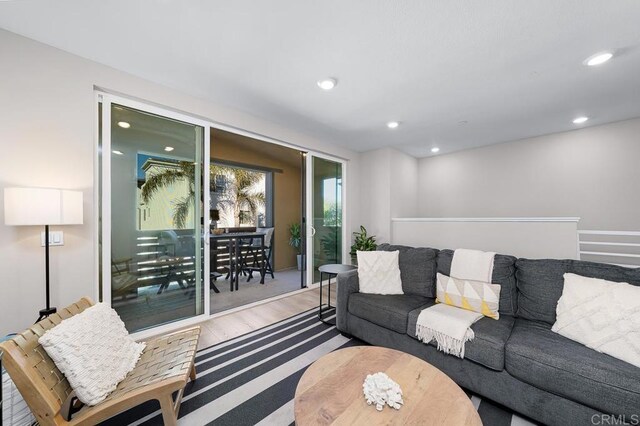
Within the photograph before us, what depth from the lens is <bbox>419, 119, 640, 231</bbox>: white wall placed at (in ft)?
11.3

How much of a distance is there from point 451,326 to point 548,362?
0.54m

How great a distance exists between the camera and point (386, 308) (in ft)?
7.41

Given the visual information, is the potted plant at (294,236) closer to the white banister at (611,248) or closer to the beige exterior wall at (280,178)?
the beige exterior wall at (280,178)

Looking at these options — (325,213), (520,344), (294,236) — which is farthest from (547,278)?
(294,236)

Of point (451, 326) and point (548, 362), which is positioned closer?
point (548, 362)

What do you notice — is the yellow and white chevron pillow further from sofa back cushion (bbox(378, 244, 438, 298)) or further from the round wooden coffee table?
the round wooden coffee table

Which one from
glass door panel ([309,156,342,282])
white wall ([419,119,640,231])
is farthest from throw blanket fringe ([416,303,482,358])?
white wall ([419,119,640,231])

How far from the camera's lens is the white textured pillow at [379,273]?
2.61 metres

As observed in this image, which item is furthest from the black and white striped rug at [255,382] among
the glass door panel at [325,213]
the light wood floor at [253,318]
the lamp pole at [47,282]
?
the glass door panel at [325,213]

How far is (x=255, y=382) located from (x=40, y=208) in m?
1.96

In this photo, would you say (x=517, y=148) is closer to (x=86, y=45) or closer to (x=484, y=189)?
(x=484, y=189)

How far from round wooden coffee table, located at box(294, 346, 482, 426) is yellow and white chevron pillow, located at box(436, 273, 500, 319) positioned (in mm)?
959

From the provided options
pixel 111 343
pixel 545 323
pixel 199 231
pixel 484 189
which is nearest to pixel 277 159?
pixel 199 231

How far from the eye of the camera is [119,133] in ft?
7.93
